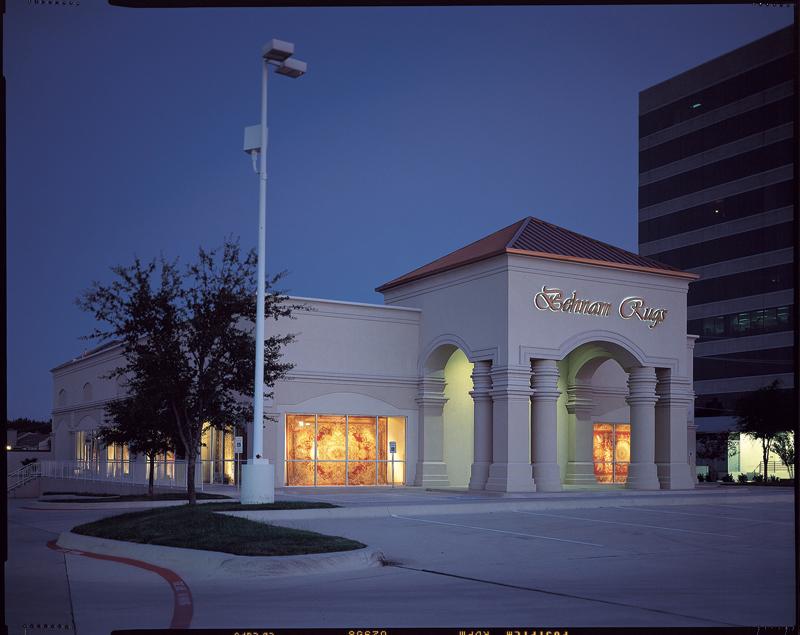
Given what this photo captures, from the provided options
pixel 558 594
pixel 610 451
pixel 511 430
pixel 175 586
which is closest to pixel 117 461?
pixel 511 430

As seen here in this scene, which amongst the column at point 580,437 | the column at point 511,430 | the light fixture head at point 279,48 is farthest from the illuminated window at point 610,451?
the light fixture head at point 279,48

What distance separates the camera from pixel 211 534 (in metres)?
14.6

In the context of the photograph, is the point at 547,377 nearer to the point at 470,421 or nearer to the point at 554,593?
the point at 470,421

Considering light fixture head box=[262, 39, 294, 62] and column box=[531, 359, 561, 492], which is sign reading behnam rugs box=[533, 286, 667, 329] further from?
light fixture head box=[262, 39, 294, 62]

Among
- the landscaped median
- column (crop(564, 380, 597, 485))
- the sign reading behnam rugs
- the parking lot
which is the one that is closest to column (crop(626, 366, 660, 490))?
the sign reading behnam rugs

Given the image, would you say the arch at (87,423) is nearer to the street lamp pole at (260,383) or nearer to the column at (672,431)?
the column at (672,431)

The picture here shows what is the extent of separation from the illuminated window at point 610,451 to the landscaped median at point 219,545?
25663 mm

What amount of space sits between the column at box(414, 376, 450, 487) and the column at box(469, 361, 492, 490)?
283 centimetres

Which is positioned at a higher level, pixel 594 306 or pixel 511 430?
pixel 594 306

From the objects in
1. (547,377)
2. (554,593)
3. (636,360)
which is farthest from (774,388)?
(554,593)

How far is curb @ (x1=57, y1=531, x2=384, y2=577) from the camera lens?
11.6 m

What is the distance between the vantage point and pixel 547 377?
34062 millimetres

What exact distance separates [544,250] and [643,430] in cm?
767

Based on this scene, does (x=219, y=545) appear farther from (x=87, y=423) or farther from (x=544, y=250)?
(x=87, y=423)
